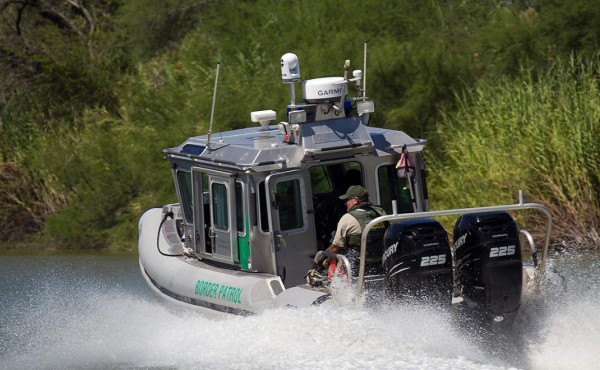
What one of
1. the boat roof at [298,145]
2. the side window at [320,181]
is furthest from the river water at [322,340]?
the side window at [320,181]

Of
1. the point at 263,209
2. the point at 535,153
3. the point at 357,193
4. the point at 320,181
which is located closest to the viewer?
the point at 357,193

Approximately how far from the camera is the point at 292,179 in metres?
9.45

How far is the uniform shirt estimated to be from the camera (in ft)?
29.1

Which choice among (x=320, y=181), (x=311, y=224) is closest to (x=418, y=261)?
(x=311, y=224)

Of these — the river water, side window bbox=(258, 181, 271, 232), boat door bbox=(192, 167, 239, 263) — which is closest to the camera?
the river water

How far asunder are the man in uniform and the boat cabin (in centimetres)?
54

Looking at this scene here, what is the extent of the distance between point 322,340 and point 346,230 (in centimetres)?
102

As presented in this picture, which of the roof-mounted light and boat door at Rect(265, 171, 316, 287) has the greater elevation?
the roof-mounted light

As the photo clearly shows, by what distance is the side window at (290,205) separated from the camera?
9422 millimetres

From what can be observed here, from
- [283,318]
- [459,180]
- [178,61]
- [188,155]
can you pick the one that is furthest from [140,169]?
[283,318]

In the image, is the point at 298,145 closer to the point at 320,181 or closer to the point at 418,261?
the point at 320,181

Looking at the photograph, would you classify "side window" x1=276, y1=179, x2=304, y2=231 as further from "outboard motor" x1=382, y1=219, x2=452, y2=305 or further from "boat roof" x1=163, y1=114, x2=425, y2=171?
"outboard motor" x1=382, y1=219, x2=452, y2=305

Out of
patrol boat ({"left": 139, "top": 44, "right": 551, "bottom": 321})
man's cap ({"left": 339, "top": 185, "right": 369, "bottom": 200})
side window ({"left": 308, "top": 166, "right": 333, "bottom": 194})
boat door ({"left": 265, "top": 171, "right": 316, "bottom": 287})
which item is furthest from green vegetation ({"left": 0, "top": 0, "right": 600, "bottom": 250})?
man's cap ({"left": 339, "top": 185, "right": 369, "bottom": 200})

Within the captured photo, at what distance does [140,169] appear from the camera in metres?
18.0
